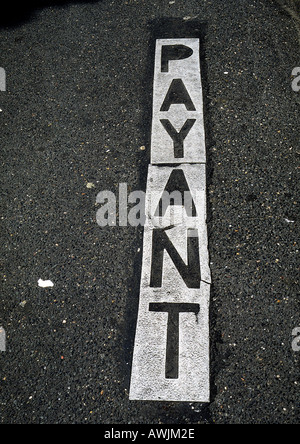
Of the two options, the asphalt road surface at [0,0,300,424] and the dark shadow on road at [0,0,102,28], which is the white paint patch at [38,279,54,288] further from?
the dark shadow on road at [0,0,102,28]

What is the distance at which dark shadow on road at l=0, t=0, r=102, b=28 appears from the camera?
209 inches

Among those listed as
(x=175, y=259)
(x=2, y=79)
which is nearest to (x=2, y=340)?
(x=175, y=259)

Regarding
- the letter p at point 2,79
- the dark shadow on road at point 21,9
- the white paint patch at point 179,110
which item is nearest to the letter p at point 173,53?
the white paint patch at point 179,110

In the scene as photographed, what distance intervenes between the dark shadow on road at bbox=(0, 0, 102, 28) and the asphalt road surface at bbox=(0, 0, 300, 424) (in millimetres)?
204

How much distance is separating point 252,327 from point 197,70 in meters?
2.98

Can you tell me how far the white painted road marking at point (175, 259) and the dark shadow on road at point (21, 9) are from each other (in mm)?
2297

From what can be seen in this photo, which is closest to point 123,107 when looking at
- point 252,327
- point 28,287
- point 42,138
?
point 42,138

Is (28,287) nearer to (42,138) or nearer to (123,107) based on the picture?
(42,138)

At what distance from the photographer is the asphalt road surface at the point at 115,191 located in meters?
2.57

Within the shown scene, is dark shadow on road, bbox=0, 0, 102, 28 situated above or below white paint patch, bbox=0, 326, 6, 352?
above

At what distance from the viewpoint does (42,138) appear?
13.0 feet

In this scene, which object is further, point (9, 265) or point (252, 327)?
point (9, 265)

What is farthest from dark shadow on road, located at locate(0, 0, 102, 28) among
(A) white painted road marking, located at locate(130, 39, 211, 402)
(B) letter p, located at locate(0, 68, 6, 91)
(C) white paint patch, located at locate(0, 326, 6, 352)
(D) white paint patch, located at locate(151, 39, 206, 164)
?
(C) white paint patch, located at locate(0, 326, 6, 352)

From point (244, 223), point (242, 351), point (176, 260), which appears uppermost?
point (244, 223)
